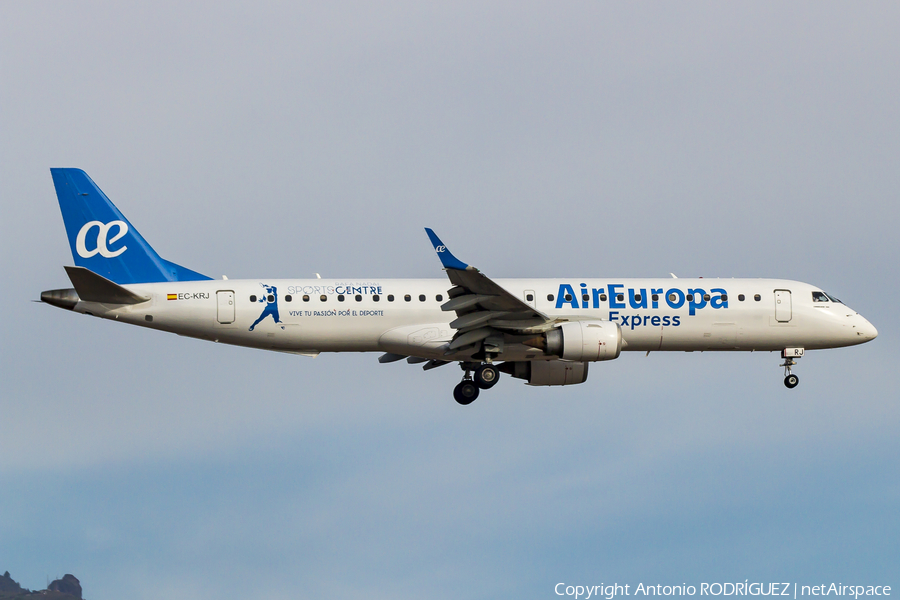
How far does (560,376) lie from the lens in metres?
37.8

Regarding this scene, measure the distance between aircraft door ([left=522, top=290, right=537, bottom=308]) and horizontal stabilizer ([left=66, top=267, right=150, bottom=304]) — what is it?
13255 millimetres

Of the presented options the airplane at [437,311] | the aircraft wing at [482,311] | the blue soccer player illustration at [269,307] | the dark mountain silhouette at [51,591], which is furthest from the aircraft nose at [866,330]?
the dark mountain silhouette at [51,591]

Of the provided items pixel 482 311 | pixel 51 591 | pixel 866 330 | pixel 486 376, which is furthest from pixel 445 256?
pixel 51 591

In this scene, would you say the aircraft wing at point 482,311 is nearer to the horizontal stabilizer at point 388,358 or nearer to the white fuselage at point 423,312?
the white fuselage at point 423,312

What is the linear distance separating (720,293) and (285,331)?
1613 cm

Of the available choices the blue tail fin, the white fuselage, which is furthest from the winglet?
the blue tail fin

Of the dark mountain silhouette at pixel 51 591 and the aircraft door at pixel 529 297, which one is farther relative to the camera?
the dark mountain silhouette at pixel 51 591

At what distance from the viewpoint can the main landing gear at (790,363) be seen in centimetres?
3803

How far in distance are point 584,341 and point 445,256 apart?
6.09m

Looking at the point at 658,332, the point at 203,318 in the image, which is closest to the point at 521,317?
the point at 658,332

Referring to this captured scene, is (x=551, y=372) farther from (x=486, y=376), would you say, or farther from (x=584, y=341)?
(x=584, y=341)

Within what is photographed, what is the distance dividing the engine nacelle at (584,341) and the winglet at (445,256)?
4756mm

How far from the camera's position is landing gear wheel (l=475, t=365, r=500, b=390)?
118ft

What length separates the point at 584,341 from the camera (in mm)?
33656
